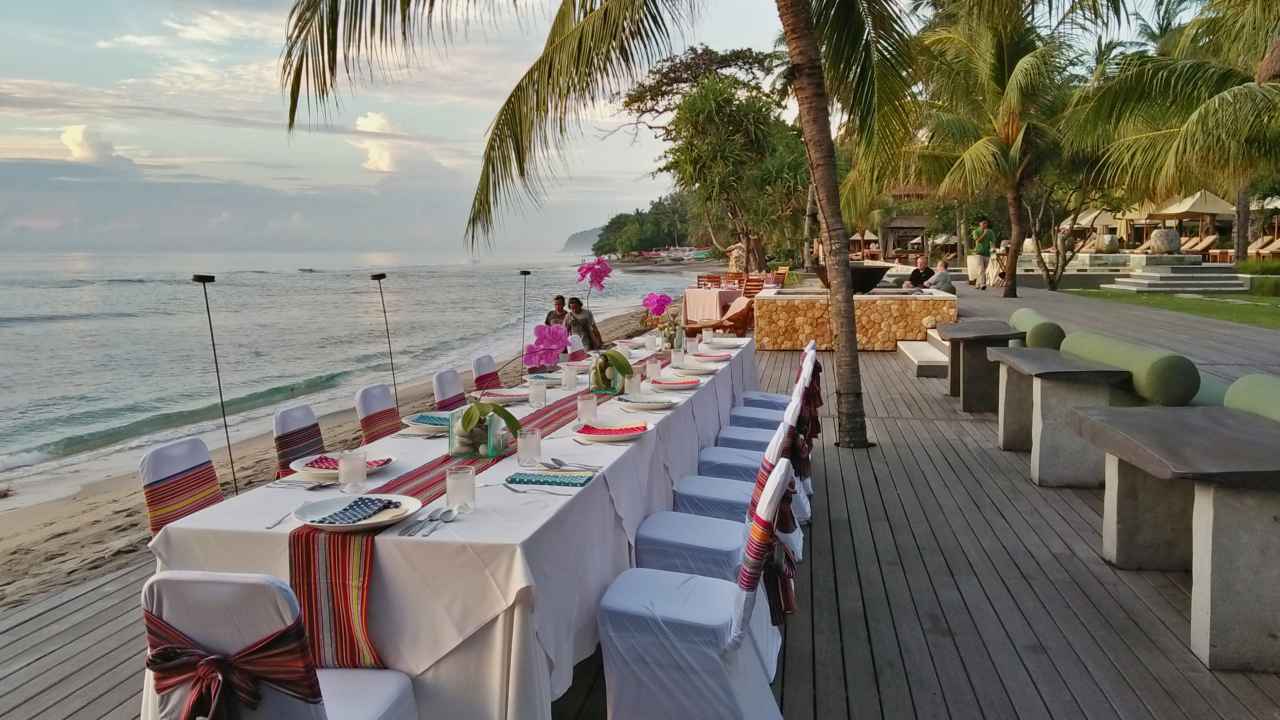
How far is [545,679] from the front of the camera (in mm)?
2160

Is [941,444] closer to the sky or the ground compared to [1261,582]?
closer to the ground

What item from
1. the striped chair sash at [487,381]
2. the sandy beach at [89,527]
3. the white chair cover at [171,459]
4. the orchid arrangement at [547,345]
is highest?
the orchid arrangement at [547,345]

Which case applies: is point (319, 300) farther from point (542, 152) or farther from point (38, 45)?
point (542, 152)

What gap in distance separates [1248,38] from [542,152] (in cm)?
879

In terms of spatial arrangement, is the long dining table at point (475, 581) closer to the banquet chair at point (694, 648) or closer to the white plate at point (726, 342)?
the banquet chair at point (694, 648)

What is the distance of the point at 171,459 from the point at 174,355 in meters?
20.0

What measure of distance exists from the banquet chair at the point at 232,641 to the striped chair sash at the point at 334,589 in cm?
56

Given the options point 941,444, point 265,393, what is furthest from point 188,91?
point 941,444

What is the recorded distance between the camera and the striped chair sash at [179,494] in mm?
2783

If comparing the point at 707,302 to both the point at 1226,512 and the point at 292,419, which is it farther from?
the point at 1226,512

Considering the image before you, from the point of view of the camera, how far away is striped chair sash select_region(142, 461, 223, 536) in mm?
2783

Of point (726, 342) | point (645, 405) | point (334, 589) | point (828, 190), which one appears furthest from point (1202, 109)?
point (334, 589)

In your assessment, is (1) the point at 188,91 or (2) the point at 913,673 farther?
(1) the point at 188,91

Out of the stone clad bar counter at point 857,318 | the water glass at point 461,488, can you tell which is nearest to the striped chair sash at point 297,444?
the water glass at point 461,488
